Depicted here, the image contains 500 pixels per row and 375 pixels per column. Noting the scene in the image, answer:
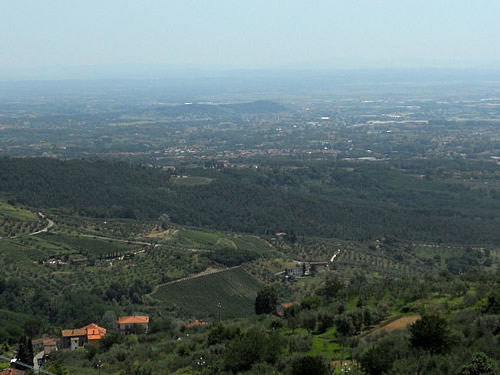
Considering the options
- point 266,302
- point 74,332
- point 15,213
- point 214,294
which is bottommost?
point 214,294

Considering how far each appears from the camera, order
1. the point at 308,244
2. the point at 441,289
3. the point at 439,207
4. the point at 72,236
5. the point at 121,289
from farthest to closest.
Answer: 1. the point at 439,207
2. the point at 308,244
3. the point at 72,236
4. the point at 121,289
5. the point at 441,289

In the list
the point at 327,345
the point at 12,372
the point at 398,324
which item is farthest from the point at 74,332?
the point at 398,324

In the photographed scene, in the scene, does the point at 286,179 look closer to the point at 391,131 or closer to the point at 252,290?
the point at 252,290

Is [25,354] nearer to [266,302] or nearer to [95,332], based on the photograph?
[95,332]

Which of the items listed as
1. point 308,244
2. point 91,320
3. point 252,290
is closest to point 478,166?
point 308,244

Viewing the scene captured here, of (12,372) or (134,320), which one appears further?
(134,320)

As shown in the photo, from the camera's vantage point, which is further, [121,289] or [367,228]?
[367,228]

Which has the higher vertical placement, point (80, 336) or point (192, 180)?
point (80, 336)

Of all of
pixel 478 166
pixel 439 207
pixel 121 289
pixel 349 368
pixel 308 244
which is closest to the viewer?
pixel 349 368
